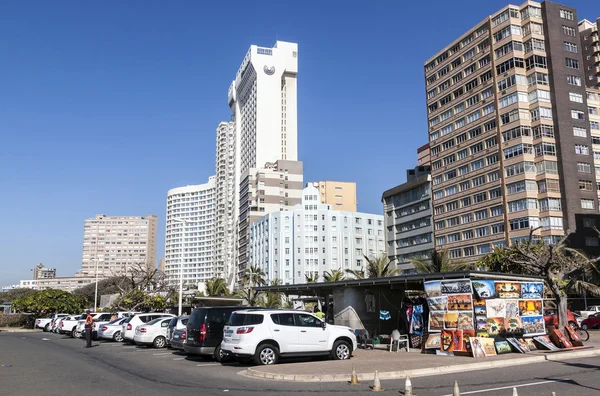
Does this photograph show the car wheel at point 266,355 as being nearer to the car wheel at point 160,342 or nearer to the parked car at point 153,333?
the parked car at point 153,333

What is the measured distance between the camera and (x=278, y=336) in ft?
61.2

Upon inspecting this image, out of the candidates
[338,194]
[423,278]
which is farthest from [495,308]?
[338,194]

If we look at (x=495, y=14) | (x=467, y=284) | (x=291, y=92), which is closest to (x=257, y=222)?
(x=291, y=92)

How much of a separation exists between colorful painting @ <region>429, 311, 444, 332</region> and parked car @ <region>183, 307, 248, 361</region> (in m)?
7.89

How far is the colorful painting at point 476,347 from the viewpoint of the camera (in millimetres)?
19458

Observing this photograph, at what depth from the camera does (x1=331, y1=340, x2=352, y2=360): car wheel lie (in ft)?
65.2

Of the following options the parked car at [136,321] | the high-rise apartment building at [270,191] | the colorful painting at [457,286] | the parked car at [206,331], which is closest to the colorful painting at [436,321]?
the colorful painting at [457,286]

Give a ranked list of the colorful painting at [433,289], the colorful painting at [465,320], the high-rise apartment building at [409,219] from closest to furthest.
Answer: the colorful painting at [465,320] → the colorful painting at [433,289] → the high-rise apartment building at [409,219]

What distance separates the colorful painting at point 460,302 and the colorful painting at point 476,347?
3.84ft

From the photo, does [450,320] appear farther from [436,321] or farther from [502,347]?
[502,347]

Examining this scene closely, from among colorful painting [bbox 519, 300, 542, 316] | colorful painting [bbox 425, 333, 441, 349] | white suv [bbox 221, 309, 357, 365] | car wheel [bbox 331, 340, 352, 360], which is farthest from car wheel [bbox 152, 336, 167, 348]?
colorful painting [bbox 519, 300, 542, 316]

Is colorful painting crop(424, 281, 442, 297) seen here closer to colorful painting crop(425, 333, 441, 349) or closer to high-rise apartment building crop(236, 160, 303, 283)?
colorful painting crop(425, 333, 441, 349)

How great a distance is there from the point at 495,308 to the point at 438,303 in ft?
6.82

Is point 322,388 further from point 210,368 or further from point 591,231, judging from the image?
point 591,231
